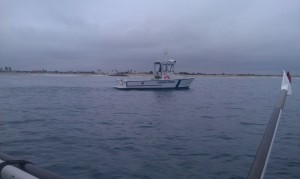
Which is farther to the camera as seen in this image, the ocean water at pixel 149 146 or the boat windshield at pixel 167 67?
the boat windshield at pixel 167 67

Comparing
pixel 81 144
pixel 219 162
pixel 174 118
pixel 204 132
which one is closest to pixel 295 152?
pixel 219 162

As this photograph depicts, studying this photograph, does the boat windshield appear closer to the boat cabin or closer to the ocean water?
the boat cabin

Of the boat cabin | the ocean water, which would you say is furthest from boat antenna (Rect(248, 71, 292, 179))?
the boat cabin

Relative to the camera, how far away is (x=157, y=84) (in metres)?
51.1

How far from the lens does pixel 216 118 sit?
21047 millimetres

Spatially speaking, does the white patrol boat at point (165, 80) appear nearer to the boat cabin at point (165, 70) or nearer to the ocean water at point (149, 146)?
the boat cabin at point (165, 70)

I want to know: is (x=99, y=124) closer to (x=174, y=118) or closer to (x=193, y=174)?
(x=174, y=118)

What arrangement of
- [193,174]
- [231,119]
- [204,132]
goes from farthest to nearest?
[231,119]
[204,132]
[193,174]

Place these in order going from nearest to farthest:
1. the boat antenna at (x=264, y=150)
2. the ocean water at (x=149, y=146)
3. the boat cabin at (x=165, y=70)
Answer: the boat antenna at (x=264, y=150) → the ocean water at (x=149, y=146) → the boat cabin at (x=165, y=70)

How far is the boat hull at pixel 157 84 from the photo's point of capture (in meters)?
50.7

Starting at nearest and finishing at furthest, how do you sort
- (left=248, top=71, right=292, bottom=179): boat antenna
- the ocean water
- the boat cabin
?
(left=248, top=71, right=292, bottom=179): boat antenna
the ocean water
the boat cabin

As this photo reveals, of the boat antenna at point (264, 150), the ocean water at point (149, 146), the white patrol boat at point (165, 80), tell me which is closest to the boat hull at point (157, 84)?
the white patrol boat at point (165, 80)

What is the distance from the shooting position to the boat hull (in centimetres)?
5066

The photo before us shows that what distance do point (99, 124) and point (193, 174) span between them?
9979 mm
